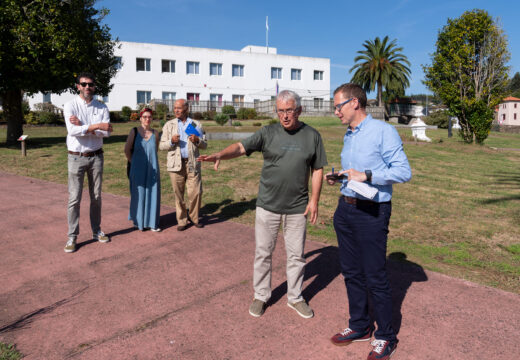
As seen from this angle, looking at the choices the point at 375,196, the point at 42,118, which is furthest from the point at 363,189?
the point at 42,118

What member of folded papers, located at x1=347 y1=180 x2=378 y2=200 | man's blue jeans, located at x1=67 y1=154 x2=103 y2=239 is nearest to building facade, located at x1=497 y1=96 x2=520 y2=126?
man's blue jeans, located at x1=67 y1=154 x2=103 y2=239

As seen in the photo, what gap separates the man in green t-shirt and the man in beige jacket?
2.59m

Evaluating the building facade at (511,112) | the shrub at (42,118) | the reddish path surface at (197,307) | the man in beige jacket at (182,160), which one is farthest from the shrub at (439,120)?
the building facade at (511,112)

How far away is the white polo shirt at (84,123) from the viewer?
509 cm

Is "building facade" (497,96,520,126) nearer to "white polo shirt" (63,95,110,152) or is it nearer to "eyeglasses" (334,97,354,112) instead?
"white polo shirt" (63,95,110,152)

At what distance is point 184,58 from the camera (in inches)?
1709

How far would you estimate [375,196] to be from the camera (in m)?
2.96

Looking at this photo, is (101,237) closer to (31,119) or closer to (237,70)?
(31,119)

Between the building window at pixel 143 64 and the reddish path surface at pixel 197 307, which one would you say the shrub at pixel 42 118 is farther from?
the reddish path surface at pixel 197 307

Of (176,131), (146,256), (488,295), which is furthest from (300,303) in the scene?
(176,131)

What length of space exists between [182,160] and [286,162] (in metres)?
3.19

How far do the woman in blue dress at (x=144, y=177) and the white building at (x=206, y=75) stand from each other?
36004 millimetres

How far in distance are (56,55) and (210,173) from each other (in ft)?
32.8

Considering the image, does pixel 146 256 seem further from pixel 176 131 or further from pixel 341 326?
pixel 341 326
